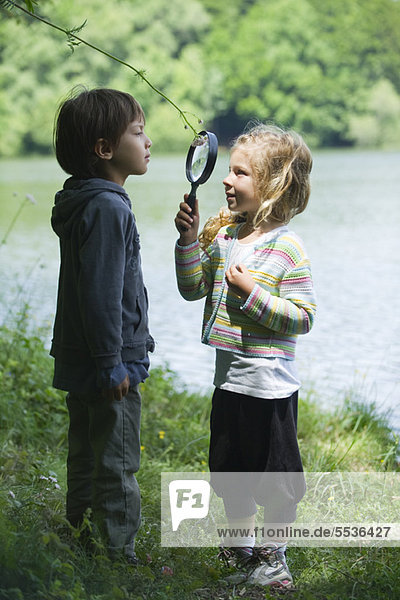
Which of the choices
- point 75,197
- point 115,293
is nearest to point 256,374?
point 115,293

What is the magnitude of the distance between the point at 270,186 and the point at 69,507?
1157 millimetres

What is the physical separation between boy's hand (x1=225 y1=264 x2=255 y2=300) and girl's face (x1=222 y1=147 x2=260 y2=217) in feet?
0.75

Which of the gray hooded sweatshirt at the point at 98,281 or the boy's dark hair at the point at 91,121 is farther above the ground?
the boy's dark hair at the point at 91,121

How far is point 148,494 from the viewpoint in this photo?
317 cm

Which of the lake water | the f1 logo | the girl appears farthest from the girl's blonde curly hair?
the lake water

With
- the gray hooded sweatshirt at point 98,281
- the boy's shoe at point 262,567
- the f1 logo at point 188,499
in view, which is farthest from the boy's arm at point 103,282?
the f1 logo at point 188,499

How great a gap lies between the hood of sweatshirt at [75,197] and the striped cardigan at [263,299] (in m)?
0.33

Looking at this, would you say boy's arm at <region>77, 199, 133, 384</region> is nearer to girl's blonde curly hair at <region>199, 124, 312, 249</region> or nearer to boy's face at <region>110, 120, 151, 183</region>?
boy's face at <region>110, 120, 151, 183</region>

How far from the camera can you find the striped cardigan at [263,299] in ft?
7.80

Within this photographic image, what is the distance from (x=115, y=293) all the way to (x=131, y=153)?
0.43 m

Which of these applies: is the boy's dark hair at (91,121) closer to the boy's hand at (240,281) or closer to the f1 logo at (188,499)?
the boy's hand at (240,281)

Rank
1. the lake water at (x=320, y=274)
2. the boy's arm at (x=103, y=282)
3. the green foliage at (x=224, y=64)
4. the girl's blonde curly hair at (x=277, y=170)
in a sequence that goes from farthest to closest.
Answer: the green foliage at (x=224, y=64)
the lake water at (x=320, y=274)
the girl's blonde curly hair at (x=277, y=170)
the boy's arm at (x=103, y=282)

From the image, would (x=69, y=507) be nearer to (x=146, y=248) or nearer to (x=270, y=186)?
(x=270, y=186)

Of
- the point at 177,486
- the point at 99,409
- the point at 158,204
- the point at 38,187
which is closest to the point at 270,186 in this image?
the point at 99,409
